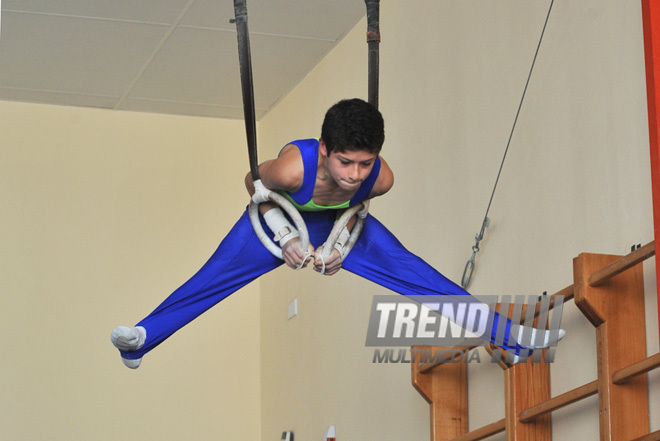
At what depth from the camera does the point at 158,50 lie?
15.7 ft

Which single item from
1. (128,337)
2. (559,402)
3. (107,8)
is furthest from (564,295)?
(107,8)

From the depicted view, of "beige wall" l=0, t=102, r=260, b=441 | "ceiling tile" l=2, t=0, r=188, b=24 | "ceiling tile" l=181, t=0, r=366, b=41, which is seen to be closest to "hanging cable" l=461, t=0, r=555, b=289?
"ceiling tile" l=181, t=0, r=366, b=41

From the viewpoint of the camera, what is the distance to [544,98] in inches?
121

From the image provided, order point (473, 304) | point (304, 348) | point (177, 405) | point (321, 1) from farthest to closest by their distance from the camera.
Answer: point (177, 405) → point (304, 348) → point (321, 1) → point (473, 304)

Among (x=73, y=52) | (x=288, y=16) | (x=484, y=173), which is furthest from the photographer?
(x=73, y=52)

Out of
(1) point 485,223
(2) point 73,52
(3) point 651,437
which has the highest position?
(2) point 73,52

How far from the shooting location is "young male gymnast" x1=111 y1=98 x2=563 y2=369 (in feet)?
8.18

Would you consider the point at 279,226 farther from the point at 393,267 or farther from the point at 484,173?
the point at 484,173

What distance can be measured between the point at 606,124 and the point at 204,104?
3211mm

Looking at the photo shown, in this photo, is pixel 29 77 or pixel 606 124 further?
pixel 29 77

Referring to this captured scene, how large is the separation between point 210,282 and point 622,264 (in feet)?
3.76

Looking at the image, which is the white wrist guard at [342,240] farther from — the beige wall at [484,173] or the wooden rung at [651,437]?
the wooden rung at [651,437]

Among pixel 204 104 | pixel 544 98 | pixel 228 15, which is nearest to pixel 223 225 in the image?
pixel 204 104

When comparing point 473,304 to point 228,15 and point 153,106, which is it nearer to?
point 228,15
